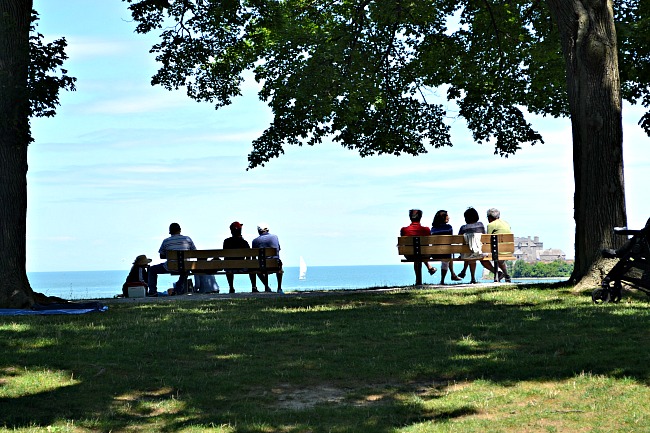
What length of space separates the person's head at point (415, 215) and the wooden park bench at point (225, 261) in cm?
367

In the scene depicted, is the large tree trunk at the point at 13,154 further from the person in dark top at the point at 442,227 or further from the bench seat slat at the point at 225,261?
the person in dark top at the point at 442,227

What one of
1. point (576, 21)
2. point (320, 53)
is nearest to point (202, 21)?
point (320, 53)

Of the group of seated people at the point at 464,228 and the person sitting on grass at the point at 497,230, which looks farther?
the person sitting on grass at the point at 497,230

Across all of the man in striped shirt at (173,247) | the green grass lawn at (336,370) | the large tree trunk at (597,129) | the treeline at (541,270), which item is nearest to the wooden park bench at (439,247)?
the large tree trunk at (597,129)

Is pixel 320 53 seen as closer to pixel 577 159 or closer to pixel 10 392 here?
pixel 577 159

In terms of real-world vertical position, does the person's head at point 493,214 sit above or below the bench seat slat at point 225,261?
above

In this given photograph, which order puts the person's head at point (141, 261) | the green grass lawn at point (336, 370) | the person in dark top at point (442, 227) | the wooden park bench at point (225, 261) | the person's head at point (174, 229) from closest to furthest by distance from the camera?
the green grass lawn at point (336, 370) → the wooden park bench at point (225, 261) → the person's head at point (141, 261) → the person's head at point (174, 229) → the person in dark top at point (442, 227)

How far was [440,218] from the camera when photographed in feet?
78.9

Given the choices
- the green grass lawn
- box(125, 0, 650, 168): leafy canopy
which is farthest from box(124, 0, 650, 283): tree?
the green grass lawn

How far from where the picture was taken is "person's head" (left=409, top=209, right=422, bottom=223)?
922 inches

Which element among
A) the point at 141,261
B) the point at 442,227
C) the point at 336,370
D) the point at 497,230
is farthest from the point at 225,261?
the point at 336,370

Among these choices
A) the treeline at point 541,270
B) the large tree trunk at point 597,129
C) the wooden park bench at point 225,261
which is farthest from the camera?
the treeline at point 541,270

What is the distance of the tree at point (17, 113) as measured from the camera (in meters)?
18.1

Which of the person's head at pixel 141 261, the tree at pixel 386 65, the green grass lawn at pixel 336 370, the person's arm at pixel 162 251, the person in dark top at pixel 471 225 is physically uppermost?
the tree at pixel 386 65
